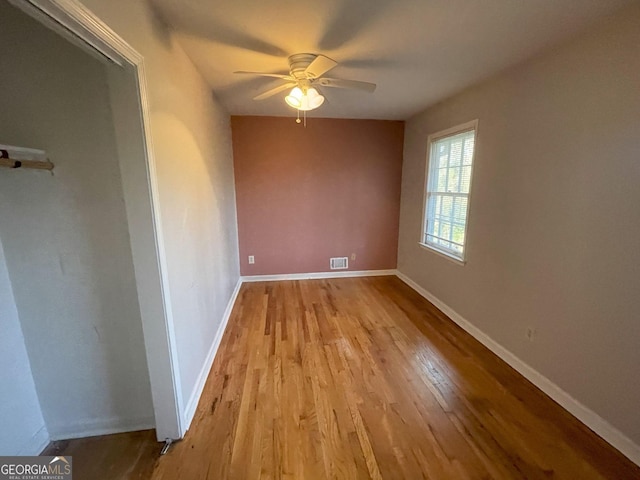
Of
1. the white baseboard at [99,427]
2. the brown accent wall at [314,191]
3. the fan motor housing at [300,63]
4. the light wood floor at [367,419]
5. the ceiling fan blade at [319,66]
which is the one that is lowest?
the light wood floor at [367,419]

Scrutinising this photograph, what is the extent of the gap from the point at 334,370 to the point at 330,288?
6.02 feet

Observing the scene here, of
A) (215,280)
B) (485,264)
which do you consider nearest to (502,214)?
Result: (485,264)

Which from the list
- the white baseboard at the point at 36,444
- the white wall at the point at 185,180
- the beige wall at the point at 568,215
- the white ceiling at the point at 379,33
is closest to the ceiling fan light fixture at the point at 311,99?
the white ceiling at the point at 379,33

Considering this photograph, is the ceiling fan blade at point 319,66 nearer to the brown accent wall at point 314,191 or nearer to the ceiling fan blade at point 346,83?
the ceiling fan blade at point 346,83

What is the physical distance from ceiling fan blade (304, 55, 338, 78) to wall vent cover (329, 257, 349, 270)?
2.88m

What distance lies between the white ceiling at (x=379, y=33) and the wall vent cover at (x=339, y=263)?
261 centimetres

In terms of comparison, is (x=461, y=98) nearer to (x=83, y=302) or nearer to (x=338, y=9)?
(x=338, y=9)

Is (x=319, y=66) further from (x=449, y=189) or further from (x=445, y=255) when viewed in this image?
(x=445, y=255)

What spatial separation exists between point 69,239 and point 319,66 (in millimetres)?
1791

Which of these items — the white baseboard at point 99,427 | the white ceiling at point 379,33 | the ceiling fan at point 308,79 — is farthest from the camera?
the ceiling fan at point 308,79

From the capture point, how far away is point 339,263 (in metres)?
4.55

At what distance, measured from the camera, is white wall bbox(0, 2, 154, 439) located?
1.37 metres

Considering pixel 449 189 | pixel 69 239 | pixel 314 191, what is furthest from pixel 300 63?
pixel 314 191

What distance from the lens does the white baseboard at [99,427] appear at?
5.45ft
